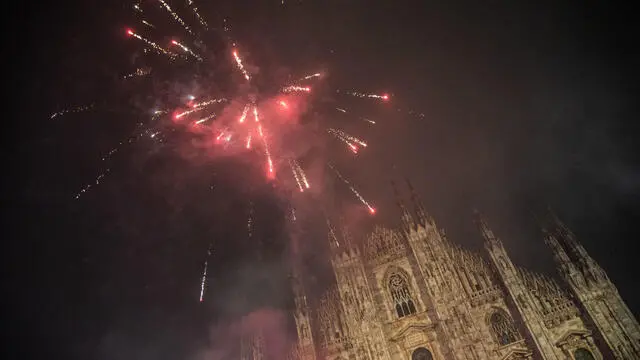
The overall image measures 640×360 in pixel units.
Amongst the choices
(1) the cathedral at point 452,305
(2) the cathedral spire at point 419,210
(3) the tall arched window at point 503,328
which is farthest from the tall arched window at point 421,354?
(2) the cathedral spire at point 419,210

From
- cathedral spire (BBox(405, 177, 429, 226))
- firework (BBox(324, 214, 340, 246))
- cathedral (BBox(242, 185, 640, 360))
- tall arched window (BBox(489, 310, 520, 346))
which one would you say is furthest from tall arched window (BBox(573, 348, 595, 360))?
firework (BBox(324, 214, 340, 246))

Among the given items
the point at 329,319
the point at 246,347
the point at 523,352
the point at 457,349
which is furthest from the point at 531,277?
the point at 246,347

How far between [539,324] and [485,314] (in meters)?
3.53

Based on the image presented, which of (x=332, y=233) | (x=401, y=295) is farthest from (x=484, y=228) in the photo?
(x=332, y=233)

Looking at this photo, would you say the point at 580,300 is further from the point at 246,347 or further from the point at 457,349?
the point at 246,347

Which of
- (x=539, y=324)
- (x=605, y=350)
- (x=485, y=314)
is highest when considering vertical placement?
(x=485, y=314)

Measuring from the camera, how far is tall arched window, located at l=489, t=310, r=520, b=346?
83.3 feet

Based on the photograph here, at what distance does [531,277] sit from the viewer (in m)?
26.0

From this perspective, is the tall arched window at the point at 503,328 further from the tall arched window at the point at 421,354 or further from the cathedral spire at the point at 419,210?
the cathedral spire at the point at 419,210

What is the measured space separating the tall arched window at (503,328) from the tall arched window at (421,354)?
17.6 feet

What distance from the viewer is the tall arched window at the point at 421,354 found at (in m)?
27.9

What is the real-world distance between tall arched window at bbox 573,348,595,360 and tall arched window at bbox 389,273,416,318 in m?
11.1

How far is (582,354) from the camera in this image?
23297 millimetres

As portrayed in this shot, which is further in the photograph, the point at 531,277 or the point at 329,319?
the point at 329,319
